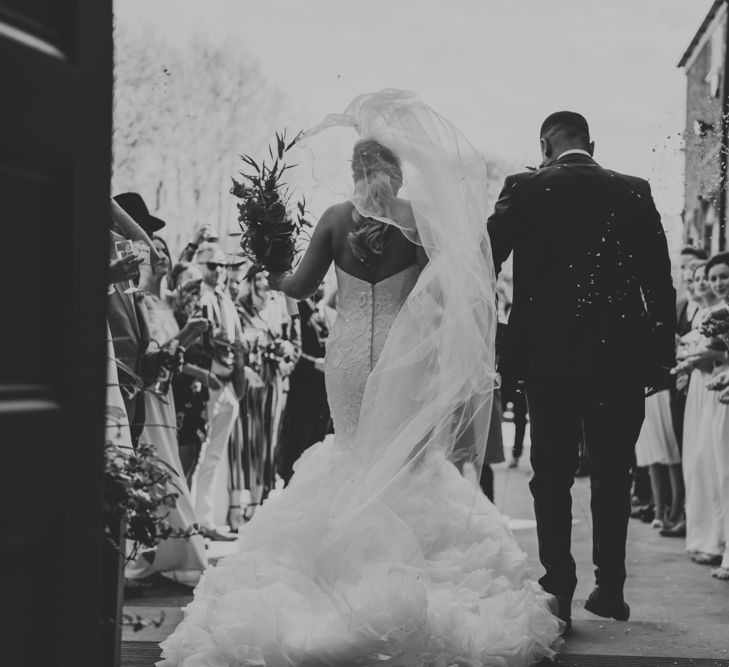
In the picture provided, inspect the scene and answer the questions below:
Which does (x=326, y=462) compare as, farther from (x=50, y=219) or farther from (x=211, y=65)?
(x=211, y=65)

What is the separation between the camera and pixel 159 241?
8.80 metres

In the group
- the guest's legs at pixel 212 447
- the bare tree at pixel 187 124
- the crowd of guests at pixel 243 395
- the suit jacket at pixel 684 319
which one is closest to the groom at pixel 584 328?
the crowd of guests at pixel 243 395

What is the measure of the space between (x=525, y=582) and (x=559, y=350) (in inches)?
46.2

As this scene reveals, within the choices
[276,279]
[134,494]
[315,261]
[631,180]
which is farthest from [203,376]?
[134,494]

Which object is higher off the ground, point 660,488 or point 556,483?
point 556,483

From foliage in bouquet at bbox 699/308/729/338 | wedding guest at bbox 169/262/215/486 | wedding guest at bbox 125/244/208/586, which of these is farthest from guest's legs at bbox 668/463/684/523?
wedding guest at bbox 125/244/208/586

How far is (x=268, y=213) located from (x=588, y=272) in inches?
64.9

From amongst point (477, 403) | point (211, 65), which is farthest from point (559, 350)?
point (211, 65)

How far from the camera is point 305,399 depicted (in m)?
11.4

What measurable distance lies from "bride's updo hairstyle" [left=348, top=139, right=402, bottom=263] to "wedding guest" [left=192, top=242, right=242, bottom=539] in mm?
3368

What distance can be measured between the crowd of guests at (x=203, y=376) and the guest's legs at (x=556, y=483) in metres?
1.70

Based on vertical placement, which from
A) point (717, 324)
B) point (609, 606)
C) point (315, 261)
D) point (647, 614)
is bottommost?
point (647, 614)

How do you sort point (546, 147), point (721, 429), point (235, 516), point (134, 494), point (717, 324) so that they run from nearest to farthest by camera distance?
point (134, 494) < point (546, 147) < point (717, 324) < point (721, 429) < point (235, 516)

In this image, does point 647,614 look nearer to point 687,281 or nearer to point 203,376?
point 203,376
